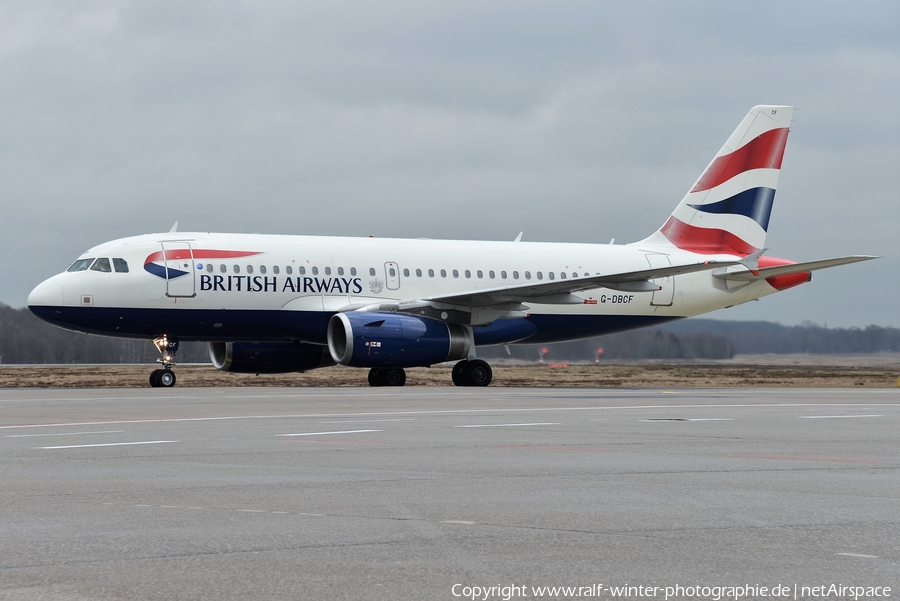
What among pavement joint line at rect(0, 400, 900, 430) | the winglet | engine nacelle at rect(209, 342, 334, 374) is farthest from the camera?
the winglet

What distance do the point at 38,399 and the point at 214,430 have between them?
351 inches

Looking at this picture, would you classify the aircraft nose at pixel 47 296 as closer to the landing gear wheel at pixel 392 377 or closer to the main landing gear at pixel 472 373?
the landing gear wheel at pixel 392 377

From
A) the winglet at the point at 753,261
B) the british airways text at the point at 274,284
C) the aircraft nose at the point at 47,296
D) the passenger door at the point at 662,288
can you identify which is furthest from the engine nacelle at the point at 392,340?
the winglet at the point at 753,261

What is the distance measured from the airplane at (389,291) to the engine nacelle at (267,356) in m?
0.03

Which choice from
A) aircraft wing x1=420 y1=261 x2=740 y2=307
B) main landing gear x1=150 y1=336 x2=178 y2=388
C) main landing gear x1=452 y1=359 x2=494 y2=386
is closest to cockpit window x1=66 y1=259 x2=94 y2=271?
main landing gear x1=150 y1=336 x2=178 y2=388

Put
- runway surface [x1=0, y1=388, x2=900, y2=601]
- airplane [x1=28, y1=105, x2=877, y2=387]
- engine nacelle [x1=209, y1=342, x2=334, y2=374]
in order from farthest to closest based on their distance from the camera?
engine nacelle [x1=209, y1=342, x2=334, y2=374] → airplane [x1=28, y1=105, x2=877, y2=387] → runway surface [x1=0, y1=388, x2=900, y2=601]

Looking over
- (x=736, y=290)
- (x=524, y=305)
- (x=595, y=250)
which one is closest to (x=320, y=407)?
(x=524, y=305)

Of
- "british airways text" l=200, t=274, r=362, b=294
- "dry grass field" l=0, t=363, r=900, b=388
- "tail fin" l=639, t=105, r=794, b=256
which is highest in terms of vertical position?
"tail fin" l=639, t=105, r=794, b=256

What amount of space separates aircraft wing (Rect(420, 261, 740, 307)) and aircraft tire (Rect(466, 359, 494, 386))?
179 centimetres

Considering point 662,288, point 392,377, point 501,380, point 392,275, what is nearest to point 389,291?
point 392,275

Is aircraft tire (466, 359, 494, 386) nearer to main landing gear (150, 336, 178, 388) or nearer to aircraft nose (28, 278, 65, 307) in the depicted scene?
main landing gear (150, 336, 178, 388)

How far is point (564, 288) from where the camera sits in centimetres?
2645

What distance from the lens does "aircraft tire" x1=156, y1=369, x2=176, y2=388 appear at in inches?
1037

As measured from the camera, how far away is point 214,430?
42.3ft
